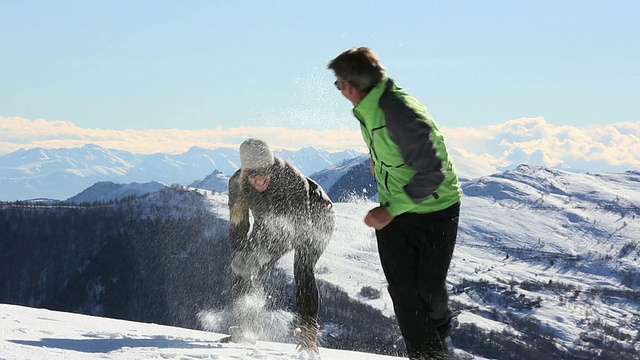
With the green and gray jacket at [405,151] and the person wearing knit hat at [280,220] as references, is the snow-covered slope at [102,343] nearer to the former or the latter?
the person wearing knit hat at [280,220]

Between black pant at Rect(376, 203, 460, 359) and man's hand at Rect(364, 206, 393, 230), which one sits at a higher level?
man's hand at Rect(364, 206, 393, 230)

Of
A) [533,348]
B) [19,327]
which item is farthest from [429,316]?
[533,348]

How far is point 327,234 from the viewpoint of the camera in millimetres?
8211

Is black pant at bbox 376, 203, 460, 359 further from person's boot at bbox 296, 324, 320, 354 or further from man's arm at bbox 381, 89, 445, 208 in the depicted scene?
person's boot at bbox 296, 324, 320, 354

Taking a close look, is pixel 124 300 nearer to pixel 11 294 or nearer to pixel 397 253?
pixel 11 294

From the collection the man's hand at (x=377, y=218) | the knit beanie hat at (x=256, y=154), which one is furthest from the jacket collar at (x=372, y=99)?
the knit beanie hat at (x=256, y=154)

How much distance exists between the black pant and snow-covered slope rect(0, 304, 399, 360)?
6.09 feet

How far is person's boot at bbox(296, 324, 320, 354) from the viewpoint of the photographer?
754 cm

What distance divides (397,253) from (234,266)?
10.8ft

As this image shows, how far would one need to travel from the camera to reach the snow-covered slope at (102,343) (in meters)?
6.25

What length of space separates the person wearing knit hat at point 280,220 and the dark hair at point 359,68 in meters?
2.43

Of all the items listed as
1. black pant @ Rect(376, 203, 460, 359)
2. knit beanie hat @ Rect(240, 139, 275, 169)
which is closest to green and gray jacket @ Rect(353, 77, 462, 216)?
black pant @ Rect(376, 203, 460, 359)

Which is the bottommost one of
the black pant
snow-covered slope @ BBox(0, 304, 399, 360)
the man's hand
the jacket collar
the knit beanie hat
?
snow-covered slope @ BBox(0, 304, 399, 360)

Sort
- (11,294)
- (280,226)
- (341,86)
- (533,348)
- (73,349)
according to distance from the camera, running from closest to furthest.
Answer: (341,86), (73,349), (280,226), (533,348), (11,294)
